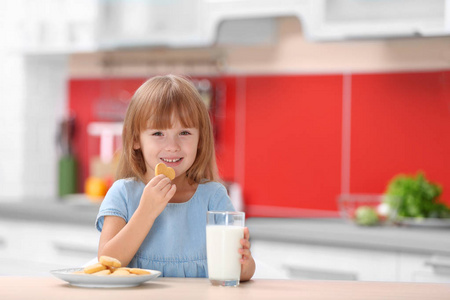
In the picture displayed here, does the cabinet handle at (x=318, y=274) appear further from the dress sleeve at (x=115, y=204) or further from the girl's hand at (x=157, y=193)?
the girl's hand at (x=157, y=193)

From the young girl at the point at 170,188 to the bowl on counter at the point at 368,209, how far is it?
117 cm

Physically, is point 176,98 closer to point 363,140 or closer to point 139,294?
point 139,294

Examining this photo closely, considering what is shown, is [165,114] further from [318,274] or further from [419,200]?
[419,200]

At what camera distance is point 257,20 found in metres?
3.39

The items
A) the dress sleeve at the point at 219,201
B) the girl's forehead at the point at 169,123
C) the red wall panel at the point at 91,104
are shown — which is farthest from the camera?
the red wall panel at the point at 91,104

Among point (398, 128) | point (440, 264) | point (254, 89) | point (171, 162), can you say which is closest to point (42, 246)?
point (254, 89)

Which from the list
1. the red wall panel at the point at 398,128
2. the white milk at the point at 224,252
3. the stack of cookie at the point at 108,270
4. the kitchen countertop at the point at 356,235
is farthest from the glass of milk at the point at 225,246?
the red wall panel at the point at 398,128

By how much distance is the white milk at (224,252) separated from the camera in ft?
4.58

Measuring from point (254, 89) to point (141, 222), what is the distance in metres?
2.07

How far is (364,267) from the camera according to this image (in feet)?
8.54

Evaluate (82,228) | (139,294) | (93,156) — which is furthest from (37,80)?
(139,294)

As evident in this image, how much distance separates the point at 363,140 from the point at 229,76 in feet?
2.50

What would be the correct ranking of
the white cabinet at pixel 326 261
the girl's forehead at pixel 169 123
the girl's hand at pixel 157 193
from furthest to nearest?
the white cabinet at pixel 326 261 → the girl's forehead at pixel 169 123 → the girl's hand at pixel 157 193

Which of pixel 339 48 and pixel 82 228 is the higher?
pixel 339 48
